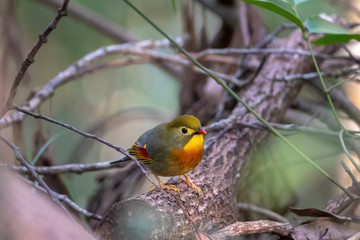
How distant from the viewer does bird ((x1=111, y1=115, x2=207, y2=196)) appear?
2.41m

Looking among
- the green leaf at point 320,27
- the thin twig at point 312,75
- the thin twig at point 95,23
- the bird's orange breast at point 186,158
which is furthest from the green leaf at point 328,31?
the thin twig at point 95,23

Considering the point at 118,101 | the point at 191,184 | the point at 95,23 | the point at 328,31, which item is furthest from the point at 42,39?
the point at 118,101

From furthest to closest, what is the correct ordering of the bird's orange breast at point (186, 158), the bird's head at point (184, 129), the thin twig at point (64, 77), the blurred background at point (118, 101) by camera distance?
1. the blurred background at point (118, 101)
2. the thin twig at point (64, 77)
3. the bird's head at point (184, 129)
4. the bird's orange breast at point (186, 158)

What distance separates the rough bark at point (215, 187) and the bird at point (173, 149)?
0.12 meters

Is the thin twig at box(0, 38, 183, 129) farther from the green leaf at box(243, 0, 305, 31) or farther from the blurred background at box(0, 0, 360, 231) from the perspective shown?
the green leaf at box(243, 0, 305, 31)

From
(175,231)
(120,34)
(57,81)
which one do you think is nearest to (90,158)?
(120,34)

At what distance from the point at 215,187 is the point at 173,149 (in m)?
0.35

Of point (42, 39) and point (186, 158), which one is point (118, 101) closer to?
point (186, 158)

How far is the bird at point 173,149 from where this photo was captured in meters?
2.41

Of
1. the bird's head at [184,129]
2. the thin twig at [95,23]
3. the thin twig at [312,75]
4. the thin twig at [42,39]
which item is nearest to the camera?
the thin twig at [42,39]

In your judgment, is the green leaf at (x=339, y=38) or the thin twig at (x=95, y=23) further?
the thin twig at (x=95, y=23)

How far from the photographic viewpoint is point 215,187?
8.07 ft

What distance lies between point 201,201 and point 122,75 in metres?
5.02

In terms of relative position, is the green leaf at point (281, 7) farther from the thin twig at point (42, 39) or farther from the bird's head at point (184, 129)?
the thin twig at point (42, 39)
